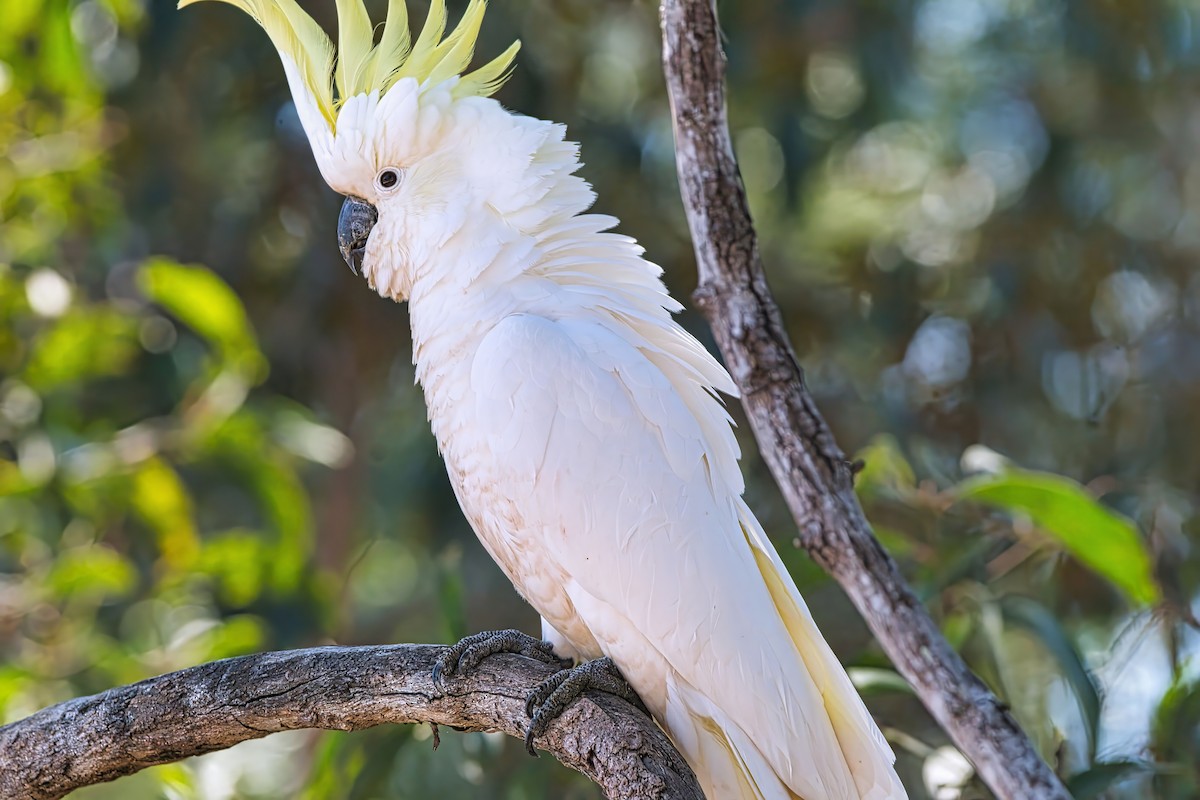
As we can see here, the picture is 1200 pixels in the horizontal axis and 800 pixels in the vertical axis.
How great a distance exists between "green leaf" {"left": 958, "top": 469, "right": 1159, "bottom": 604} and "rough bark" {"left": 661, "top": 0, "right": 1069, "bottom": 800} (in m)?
0.34

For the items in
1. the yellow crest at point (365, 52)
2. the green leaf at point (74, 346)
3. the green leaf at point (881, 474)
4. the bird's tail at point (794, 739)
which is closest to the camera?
the bird's tail at point (794, 739)

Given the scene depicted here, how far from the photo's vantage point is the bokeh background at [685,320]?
2479 millimetres

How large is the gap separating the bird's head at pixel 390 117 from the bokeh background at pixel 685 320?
2.42 ft

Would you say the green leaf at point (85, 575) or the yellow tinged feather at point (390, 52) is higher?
the yellow tinged feather at point (390, 52)

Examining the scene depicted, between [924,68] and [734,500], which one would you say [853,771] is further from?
[924,68]

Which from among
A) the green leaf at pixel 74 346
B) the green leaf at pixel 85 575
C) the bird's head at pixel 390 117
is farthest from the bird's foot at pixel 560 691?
the green leaf at pixel 74 346

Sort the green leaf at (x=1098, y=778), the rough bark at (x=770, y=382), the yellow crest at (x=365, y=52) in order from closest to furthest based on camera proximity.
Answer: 1. the rough bark at (x=770, y=382)
2. the yellow crest at (x=365, y=52)
3. the green leaf at (x=1098, y=778)

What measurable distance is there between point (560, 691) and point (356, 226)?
77 cm

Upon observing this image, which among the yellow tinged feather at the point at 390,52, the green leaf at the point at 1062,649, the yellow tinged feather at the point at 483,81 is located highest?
the yellow tinged feather at the point at 390,52

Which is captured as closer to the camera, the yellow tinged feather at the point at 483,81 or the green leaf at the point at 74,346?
the yellow tinged feather at the point at 483,81

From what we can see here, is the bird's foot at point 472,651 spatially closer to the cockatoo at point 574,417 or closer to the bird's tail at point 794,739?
the cockatoo at point 574,417

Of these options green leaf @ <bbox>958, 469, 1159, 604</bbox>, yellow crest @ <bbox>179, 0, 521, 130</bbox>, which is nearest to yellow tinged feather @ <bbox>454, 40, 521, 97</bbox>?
yellow crest @ <bbox>179, 0, 521, 130</bbox>

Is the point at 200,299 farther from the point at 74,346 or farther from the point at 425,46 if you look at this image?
the point at 425,46

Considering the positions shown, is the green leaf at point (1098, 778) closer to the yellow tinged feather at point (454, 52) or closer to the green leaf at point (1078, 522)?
the green leaf at point (1078, 522)
